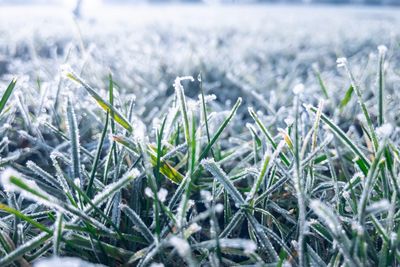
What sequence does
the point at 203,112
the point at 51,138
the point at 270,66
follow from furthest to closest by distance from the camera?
the point at 270,66, the point at 51,138, the point at 203,112

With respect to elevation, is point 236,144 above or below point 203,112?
below

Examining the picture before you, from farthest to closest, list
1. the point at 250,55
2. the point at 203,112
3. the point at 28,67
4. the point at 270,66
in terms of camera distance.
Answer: the point at 250,55
the point at 270,66
the point at 28,67
the point at 203,112

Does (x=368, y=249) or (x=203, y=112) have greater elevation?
(x=203, y=112)

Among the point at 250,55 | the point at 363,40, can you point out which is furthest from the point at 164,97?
the point at 363,40

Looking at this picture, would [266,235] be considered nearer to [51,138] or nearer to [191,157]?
[191,157]

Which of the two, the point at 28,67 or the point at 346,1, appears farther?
the point at 346,1

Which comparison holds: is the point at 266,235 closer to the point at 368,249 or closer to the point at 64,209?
the point at 368,249

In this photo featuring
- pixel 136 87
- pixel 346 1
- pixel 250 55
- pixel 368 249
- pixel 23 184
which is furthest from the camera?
pixel 346 1

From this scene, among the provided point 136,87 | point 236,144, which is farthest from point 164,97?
point 236,144

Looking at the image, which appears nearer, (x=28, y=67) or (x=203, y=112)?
(x=203, y=112)
